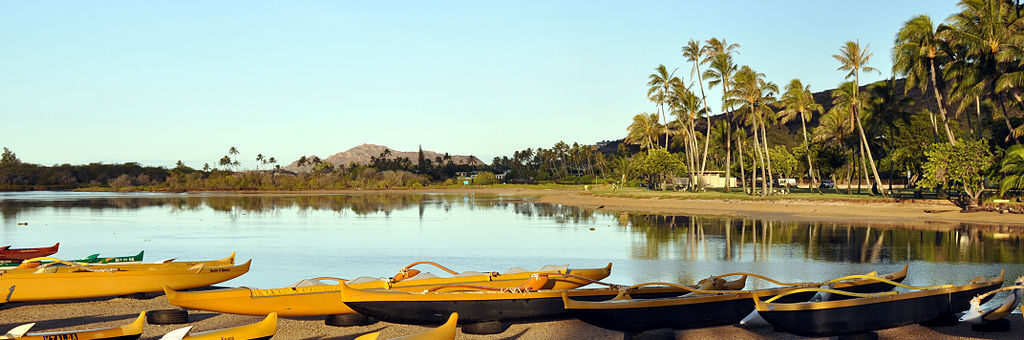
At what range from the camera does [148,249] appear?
26703 mm

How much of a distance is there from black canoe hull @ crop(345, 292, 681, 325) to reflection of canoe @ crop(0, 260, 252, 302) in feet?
17.5

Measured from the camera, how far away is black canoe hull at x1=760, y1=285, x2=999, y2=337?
28.0 ft

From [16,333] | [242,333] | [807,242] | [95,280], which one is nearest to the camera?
[16,333]

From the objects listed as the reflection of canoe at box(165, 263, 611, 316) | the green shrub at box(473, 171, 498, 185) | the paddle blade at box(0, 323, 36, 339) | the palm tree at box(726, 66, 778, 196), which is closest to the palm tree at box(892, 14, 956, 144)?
the palm tree at box(726, 66, 778, 196)

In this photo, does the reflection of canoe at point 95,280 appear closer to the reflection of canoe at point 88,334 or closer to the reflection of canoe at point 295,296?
the reflection of canoe at point 295,296

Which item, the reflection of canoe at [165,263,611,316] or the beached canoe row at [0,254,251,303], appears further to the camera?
the beached canoe row at [0,254,251,303]

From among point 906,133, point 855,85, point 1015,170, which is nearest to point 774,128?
point 906,133

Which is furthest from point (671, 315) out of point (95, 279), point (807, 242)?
point (807, 242)

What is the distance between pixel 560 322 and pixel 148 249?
21.4 m

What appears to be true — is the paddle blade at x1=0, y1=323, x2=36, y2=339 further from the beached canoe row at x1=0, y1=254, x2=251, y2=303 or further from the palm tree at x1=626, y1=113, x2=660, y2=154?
the palm tree at x1=626, y1=113, x2=660, y2=154

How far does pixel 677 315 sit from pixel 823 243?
19044mm

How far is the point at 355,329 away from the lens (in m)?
10.3

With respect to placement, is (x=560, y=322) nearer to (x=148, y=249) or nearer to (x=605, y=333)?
(x=605, y=333)

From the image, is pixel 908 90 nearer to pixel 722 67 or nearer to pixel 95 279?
pixel 722 67
